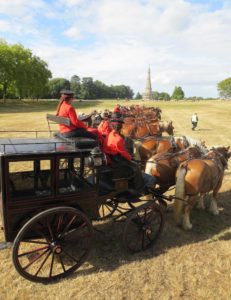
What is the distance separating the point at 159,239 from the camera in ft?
22.2

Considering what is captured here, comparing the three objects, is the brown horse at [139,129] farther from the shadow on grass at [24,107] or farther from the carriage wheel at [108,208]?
the shadow on grass at [24,107]

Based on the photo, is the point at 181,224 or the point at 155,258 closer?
the point at 155,258

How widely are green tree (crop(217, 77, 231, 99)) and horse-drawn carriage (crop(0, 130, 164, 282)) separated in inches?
5912

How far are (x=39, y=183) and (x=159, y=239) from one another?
288 centimetres

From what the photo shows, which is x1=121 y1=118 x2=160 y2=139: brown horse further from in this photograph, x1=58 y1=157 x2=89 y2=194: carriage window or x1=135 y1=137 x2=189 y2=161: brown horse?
x1=58 y1=157 x2=89 y2=194: carriage window

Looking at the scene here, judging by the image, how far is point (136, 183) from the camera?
6324 millimetres

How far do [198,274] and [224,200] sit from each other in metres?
4.04

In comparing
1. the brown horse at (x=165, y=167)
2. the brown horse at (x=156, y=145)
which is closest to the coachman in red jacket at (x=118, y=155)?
the brown horse at (x=165, y=167)

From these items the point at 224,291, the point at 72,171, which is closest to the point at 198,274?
the point at 224,291

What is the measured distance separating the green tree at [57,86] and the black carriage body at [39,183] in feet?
354

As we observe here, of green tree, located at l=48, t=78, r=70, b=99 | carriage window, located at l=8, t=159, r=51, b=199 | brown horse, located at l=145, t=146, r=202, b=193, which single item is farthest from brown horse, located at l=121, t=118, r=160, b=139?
green tree, located at l=48, t=78, r=70, b=99

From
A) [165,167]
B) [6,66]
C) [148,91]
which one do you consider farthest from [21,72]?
[148,91]

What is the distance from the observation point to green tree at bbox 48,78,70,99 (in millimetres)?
111938

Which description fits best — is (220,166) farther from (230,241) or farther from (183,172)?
(230,241)
